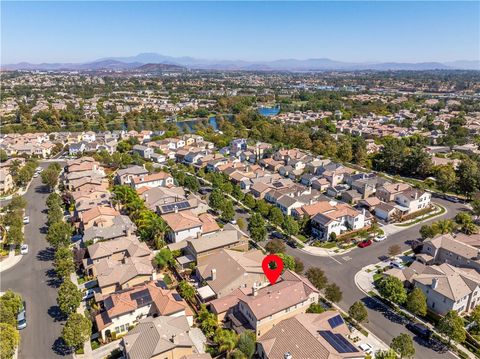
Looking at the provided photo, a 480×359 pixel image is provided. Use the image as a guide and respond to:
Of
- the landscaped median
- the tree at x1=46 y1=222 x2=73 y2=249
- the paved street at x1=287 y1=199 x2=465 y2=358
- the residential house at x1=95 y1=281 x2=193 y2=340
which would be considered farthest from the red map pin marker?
the tree at x1=46 y1=222 x2=73 y2=249

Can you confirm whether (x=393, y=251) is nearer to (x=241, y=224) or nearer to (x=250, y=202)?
(x=241, y=224)

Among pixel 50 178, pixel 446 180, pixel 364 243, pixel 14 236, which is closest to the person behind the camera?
pixel 14 236

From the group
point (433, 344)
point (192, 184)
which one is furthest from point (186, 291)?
point (192, 184)

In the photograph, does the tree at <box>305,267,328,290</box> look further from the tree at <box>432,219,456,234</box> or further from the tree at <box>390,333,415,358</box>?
the tree at <box>432,219,456,234</box>

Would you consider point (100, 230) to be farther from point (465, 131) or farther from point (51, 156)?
point (465, 131)

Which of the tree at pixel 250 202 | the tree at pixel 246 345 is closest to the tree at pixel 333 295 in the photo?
the tree at pixel 246 345

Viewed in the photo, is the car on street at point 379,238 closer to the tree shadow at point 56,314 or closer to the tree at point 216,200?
the tree at point 216,200

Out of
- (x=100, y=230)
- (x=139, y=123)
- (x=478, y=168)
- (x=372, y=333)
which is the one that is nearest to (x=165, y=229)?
(x=100, y=230)
